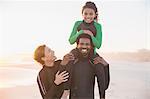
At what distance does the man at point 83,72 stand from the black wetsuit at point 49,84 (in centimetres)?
8

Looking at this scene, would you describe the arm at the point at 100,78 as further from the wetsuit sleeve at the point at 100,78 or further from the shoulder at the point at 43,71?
the shoulder at the point at 43,71

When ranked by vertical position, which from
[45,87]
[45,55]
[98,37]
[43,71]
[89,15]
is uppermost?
[89,15]

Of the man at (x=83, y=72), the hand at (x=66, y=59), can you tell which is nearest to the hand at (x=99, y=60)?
the man at (x=83, y=72)

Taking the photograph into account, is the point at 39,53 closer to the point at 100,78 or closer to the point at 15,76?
the point at 15,76

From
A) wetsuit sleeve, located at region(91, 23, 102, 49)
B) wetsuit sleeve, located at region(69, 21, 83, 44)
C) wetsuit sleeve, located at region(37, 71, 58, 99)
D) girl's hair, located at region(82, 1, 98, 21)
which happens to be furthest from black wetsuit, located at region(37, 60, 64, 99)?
girl's hair, located at region(82, 1, 98, 21)

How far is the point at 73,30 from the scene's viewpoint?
2.41 meters

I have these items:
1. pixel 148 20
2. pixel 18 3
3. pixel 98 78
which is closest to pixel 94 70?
pixel 98 78

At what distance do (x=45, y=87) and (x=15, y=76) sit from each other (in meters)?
0.24

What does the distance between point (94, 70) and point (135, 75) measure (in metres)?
0.29

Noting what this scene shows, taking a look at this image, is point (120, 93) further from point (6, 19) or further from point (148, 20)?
point (6, 19)

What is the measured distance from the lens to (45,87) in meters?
2.38

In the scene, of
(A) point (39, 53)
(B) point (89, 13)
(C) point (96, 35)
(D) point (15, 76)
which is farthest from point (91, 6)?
(D) point (15, 76)

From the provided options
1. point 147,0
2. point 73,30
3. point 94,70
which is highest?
point 147,0

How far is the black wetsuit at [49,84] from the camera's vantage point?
2.36 metres
